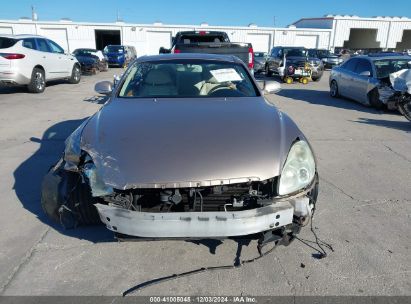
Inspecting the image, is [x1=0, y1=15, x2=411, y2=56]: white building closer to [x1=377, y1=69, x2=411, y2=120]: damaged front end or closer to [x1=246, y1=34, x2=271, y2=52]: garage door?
[x1=246, y1=34, x2=271, y2=52]: garage door

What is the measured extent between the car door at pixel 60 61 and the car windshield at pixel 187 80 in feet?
32.8

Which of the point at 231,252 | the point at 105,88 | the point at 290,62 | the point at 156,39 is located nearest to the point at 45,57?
the point at 105,88

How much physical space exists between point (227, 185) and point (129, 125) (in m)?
1.04

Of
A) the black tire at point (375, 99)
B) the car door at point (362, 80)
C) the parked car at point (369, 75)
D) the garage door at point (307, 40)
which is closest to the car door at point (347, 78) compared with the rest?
the parked car at point (369, 75)

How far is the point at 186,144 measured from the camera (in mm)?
2600

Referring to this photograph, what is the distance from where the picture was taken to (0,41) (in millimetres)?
10344

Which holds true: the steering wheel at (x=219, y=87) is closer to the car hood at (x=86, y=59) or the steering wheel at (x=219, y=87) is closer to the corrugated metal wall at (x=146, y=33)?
the car hood at (x=86, y=59)

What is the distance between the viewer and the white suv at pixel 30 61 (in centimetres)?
1023

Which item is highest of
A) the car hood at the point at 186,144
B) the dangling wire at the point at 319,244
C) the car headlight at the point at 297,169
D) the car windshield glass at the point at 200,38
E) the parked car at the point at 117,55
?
the car windshield glass at the point at 200,38

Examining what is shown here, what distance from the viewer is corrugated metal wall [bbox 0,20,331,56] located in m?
35.6

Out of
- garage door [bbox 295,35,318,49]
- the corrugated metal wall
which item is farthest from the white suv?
garage door [bbox 295,35,318,49]

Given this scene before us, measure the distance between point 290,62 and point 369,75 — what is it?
7.05 m

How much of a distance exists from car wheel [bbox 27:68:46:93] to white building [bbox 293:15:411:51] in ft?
127

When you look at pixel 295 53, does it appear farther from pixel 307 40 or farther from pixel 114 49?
pixel 307 40
